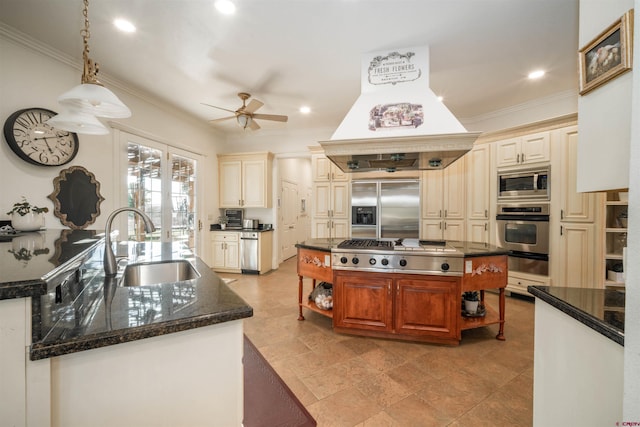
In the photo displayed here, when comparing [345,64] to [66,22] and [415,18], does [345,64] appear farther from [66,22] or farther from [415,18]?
[66,22]

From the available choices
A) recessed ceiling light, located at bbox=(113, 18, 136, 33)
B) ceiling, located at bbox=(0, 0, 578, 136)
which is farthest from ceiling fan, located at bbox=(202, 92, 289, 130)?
recessed ceiling light, located at bbox=(113, 18, 136, 33)

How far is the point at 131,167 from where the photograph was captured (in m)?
3.37

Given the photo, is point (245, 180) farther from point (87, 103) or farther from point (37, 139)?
point (87, 103)

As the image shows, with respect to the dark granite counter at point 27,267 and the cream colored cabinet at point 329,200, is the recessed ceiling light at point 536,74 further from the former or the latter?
the dark granite counter at point 27,267

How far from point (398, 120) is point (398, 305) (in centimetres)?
174


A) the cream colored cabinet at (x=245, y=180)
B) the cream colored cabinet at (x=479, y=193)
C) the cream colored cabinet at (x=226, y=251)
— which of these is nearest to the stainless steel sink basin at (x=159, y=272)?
the cream colored cabinet at (x=226, y=251)

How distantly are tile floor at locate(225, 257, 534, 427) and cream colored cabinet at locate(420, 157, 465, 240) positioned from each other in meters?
1.52

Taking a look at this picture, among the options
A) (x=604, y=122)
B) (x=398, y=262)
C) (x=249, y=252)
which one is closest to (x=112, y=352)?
(x=604, y=122)

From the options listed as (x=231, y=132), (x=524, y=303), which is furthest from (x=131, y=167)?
(x=524, y=303)

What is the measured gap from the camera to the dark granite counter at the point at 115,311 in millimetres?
679

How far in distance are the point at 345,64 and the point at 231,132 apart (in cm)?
332

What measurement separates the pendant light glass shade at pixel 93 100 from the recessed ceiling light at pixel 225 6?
1.14 m

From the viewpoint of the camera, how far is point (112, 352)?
2.43 feet

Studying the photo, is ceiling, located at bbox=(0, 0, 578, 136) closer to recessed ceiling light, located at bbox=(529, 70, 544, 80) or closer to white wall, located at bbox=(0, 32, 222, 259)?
recessed ceiling light, located at bbox=(529, 70, 544, 80)
